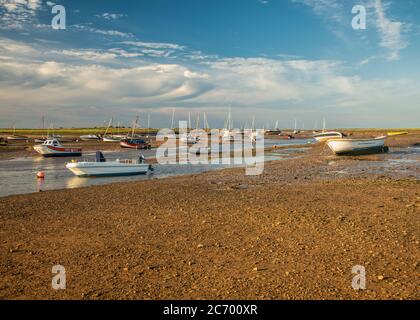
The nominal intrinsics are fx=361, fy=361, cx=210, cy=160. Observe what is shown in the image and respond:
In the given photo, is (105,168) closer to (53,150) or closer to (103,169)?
(103,169)

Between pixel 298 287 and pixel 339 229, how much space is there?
15.1ft

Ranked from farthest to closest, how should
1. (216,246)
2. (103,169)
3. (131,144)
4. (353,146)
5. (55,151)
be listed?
(131,144)
(55,151)
(353,146)
(103,169)
(216,246)

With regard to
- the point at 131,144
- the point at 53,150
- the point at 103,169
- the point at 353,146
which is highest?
the point at 353,146

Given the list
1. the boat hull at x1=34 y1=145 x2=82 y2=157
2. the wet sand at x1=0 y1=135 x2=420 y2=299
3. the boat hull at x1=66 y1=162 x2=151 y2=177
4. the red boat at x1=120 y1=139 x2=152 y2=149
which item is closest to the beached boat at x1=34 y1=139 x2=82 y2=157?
the boat hull at x1=34 y1=145 x2=82 y2=157

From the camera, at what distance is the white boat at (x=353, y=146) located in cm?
4606

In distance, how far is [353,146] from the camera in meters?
46.6

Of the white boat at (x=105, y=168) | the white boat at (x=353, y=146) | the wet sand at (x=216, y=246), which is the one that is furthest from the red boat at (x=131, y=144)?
the wet sand at (x=216, y=246)

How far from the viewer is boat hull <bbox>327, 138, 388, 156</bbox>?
4606 centimetres

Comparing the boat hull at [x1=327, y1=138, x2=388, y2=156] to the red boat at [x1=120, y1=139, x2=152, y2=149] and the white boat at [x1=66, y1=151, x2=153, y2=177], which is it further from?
the red boat at [x1=120, y1=139, x2=152, y2=149]

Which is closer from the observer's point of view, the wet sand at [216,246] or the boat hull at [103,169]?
the wet sand at [216,246]

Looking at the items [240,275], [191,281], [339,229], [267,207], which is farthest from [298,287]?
[267,207]

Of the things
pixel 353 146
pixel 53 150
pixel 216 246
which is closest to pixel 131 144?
pixel 53 150

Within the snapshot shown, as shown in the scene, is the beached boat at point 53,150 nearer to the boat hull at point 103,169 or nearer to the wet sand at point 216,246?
the boat hull at point 103,169

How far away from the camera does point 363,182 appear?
22078mm
